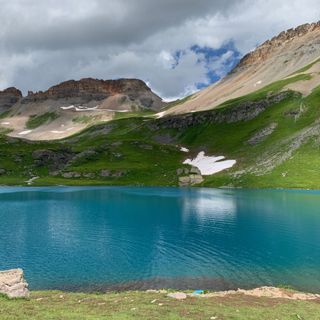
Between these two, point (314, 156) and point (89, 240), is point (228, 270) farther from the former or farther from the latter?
point (314, 156)

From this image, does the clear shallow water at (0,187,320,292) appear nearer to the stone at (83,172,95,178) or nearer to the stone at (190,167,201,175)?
the stone at (190,167,201,175)

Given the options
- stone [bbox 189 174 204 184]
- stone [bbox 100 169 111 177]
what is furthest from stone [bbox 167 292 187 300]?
stone [bbox 100 169 111 177]

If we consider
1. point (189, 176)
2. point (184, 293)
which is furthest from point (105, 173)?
point (184, 293)

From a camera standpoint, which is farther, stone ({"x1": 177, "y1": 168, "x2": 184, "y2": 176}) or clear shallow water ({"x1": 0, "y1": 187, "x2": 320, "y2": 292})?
stone ({"x1": 177, "y1": 168, "x2": 184, "y2": 176})

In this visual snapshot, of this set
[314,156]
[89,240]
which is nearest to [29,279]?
[89,240]

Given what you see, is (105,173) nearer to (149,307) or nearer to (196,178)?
(196,178)

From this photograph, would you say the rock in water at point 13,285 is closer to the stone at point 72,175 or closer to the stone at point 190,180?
the stone at point 190,180

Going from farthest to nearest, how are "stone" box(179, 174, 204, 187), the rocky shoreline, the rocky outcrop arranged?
the rocky outcrop
"stone" box(179, 174, 204, 187)
the rocky shoreline

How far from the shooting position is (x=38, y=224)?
76.9 meters

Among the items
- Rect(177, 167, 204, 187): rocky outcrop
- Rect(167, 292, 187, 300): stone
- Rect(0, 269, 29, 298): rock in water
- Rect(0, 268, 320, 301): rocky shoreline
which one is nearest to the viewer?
Rect(0, 269, 29, 298): rock in water

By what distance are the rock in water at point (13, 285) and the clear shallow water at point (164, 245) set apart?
8.67 meters

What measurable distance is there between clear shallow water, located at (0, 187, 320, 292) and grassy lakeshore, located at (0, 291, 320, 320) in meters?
7.07

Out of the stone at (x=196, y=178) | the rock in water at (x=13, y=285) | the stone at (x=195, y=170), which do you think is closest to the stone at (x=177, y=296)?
the rock in water at (x=13, y=285)

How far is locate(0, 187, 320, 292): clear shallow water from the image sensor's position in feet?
136
